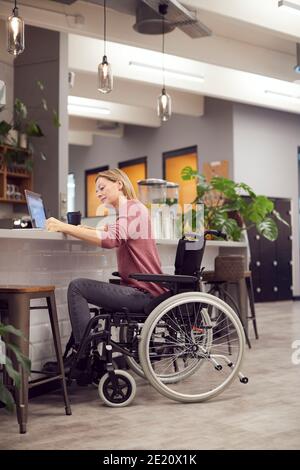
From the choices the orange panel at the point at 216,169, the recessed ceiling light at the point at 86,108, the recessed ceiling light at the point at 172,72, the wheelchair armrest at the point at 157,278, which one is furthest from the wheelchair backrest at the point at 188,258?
the orange panel at the point at 216,169

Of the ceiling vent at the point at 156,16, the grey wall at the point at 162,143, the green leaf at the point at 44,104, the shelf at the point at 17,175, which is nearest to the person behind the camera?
the ceiling vent at the point at 156,16

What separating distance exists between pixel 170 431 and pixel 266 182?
25.5 ft

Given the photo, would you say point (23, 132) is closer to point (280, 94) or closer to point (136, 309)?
point (136, 309)

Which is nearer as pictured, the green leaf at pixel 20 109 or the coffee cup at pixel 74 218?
the coffee cup at pixel 74 218

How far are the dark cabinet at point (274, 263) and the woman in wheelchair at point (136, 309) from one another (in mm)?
6593

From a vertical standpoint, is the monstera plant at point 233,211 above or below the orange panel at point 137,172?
below

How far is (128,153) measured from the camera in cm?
1155

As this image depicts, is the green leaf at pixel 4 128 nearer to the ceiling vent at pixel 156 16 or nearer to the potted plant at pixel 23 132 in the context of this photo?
the potted plant at pixel 23 132

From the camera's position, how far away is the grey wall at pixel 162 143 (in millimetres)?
9695

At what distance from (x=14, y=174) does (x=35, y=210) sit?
3149 mm
